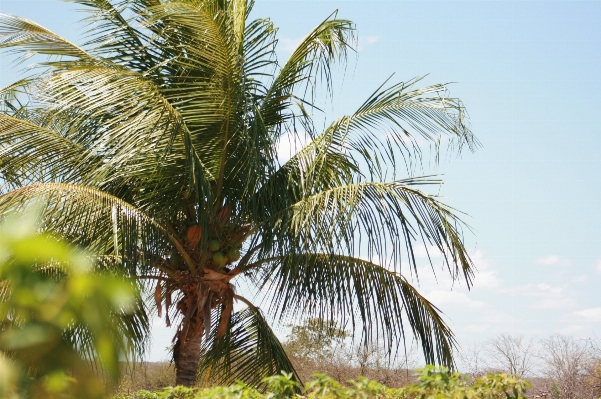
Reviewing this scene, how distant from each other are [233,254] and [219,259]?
175 millimetres

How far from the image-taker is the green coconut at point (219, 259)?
26.8 feet

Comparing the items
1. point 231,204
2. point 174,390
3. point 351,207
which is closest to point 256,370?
point 231,204

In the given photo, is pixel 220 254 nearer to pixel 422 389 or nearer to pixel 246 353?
pixel 246 353

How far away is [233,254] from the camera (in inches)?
324

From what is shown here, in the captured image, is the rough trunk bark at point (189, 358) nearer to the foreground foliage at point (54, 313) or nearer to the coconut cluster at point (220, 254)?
the coconut cluster at point (220, 254)

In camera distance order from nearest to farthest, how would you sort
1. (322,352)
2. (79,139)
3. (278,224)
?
1. (278,224)
2. (79,139)
3. (322,352)

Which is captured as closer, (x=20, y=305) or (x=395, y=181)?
(x=20, y=305)

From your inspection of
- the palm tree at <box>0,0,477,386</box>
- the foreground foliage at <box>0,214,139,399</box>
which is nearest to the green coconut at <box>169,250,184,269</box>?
the palm tree at <box>0,0,477,386</box>

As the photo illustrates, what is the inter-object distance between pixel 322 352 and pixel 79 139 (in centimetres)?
1426

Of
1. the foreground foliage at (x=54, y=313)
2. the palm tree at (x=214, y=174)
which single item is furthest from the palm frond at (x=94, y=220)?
the foreground foliage at (x=54, y=313)

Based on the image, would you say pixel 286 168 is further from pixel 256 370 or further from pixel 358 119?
pixel 256 370

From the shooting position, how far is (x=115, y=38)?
8.34 m

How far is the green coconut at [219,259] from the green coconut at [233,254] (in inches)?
2.3

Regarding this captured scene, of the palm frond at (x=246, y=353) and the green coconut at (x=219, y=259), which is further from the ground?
the green coconut at (x=219, y=259)
